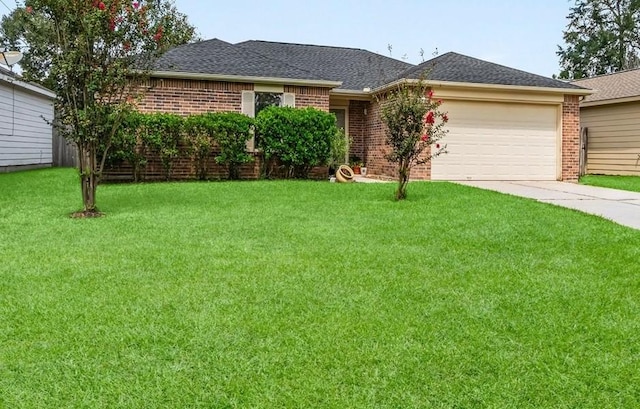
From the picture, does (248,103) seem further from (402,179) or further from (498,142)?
(498,142)

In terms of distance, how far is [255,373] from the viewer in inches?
108

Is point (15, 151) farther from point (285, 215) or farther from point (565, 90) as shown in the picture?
point (565, 90)

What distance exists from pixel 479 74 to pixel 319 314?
12303mm

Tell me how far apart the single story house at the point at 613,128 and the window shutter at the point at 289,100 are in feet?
30.7

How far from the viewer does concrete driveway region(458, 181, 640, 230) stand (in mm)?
7758

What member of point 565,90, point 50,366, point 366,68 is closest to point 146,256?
point 50,366

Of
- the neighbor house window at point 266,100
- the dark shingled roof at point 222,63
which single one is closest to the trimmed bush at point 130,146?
the dark shingled roof at point 222,63

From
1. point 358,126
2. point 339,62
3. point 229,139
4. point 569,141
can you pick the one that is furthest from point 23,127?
point 569,141

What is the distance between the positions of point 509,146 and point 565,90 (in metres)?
2.03

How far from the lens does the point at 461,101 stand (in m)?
14.0

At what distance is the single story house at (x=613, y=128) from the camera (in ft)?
56.1

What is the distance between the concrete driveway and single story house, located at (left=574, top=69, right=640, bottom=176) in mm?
6112

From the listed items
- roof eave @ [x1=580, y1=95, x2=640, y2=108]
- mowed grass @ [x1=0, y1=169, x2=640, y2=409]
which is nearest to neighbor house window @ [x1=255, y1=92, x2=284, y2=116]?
mowed grass @ [x1=0, y1=169, x2=640, y2=409]

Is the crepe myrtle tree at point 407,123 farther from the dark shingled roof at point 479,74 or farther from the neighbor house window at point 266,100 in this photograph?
the neighbor house window at point 266,100
